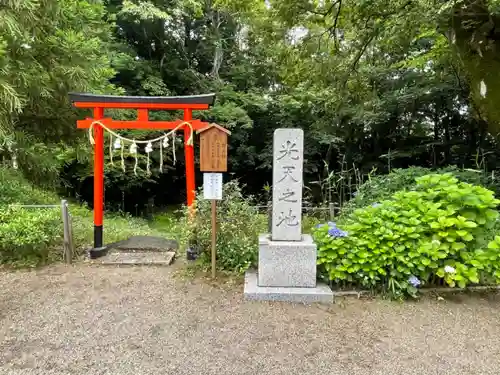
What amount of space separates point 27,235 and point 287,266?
10.0 ft

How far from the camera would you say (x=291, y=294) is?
313 centimetres

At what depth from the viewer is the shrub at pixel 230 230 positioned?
375 centimetres

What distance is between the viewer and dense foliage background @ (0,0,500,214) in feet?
16.1

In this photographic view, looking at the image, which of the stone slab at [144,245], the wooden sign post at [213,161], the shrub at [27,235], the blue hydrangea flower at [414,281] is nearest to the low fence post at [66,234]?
the shrub at [27,235]

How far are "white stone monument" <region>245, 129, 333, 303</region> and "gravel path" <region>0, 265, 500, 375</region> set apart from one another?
6.2 inches

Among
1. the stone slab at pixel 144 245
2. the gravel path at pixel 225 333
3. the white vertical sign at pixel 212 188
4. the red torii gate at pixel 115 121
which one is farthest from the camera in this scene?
the stone slab at pixel 144 245

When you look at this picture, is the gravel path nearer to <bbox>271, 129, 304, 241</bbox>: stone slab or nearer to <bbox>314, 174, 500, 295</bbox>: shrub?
<bbox>314, 174, 500, 295</bbox>: shrub

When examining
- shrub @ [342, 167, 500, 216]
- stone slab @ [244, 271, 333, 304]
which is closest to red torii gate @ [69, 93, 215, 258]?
stone slab @ [244, 271, 333, 304]

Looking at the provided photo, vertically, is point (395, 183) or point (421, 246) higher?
point (395, 183)

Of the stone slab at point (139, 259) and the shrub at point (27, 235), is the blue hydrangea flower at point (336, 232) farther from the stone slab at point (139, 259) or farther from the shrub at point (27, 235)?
the shrub at point (27, 235)

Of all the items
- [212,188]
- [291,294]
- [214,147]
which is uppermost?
[214,147]

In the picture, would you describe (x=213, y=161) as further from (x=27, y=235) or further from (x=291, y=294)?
(x=27, y=235)

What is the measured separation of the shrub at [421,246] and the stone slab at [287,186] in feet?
1.15

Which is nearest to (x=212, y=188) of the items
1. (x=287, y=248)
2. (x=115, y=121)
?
(x=287, y=248)
